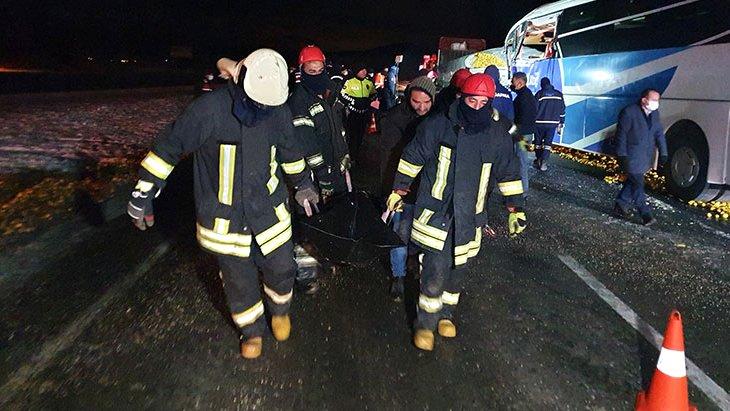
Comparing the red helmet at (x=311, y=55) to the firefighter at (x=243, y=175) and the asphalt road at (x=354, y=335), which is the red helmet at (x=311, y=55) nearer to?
the firefighter at (x=243, y=175)

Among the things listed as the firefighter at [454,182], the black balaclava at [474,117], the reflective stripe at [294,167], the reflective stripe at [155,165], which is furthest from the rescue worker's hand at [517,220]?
the reflective stripe at [155,165]

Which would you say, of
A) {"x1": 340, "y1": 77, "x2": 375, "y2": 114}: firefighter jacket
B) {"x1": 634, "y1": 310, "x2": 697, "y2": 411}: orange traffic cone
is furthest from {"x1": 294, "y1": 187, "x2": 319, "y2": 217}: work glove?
{"x1": 340, "y1": 77, "x2": 375, "y2": 114}: firefighter jacket

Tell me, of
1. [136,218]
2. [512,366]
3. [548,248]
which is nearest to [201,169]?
[136,218]

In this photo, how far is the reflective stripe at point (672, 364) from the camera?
8.89 ft

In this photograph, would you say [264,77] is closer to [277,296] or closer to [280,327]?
[277,296]

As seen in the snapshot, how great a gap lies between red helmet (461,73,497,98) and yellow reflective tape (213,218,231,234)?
5.20 feet

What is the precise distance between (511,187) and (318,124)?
1694 mm

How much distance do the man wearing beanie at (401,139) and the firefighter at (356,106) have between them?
4.01 meters

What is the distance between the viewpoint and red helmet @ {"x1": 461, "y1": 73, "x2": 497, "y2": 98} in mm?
3186

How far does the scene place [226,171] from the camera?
2.94 meters

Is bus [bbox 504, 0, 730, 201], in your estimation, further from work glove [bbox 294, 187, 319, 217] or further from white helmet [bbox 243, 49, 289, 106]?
white helmet [bbox 243, 49, 289, 106]

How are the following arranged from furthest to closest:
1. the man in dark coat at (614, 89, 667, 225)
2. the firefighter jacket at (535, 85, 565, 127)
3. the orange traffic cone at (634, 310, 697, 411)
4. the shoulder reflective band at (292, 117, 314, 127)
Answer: the firefighter jacket at (535, 85, 565, 127) → the man in dark coat at (614, 89, 667, 225) → the shoulder reflective band at (292, 117, 314, 127) → the orange traffic cone at (634, 310, 697, 411)

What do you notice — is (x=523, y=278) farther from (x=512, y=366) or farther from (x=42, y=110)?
(x=42, y=110)

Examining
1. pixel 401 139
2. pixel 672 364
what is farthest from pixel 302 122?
pixel 672 364
